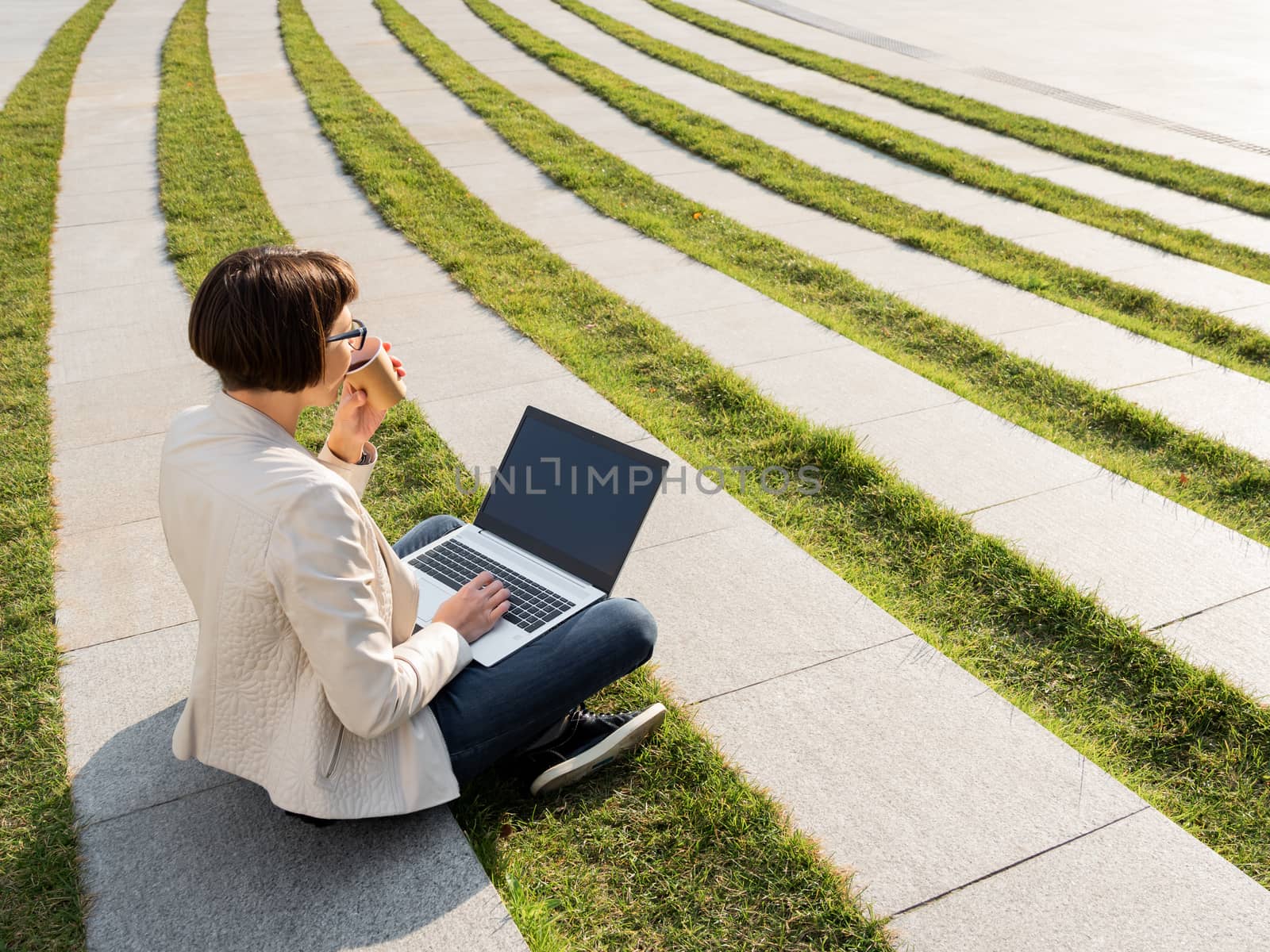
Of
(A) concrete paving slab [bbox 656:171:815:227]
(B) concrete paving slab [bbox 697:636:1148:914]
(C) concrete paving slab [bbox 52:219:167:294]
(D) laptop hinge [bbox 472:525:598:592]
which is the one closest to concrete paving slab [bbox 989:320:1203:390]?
(A) concrete paving slab [bbox 656:171:815:227]

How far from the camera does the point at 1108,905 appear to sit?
250 centimetres

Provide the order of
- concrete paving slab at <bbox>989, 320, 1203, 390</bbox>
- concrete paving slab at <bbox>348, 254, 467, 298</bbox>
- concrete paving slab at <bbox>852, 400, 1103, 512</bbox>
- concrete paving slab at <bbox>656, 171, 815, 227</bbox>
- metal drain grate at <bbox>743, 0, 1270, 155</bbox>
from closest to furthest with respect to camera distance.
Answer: concrete paving slab at <bbox>852, 400, 1103, 512</bbox> < concrete paving slab at <bbox>989, 320, 1203, 390</bbox> < concrete paving slab at <bbox>348, 254, 467, 298</bbox> < concrete paving slab at <bbox>656, 171, 815, 227</bbox> < metal drain grate at <bbox>743, 0, 1270, 155</bbox>

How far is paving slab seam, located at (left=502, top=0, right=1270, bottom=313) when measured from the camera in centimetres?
680

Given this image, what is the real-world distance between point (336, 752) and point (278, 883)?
1.50 feet

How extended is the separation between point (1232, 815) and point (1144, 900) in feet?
1.69

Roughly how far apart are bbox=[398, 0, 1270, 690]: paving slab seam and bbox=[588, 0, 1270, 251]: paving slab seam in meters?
3.09

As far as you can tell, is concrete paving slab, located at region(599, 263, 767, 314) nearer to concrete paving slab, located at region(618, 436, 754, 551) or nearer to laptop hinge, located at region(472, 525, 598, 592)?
concrete paving slab, located at region(618, 436, 754, 551)

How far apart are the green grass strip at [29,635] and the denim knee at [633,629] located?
1.51 meters

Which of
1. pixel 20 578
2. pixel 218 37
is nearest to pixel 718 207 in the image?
pixel 20 578

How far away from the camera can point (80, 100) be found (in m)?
11.7

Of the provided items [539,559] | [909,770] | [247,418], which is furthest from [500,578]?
[909,770]

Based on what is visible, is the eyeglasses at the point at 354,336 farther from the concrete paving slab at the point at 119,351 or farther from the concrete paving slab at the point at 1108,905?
the concrete paving slab at the point at 119,351

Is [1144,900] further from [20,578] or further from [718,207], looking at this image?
[718,207]

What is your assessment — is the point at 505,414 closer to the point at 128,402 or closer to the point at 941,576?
the point at 128,402
